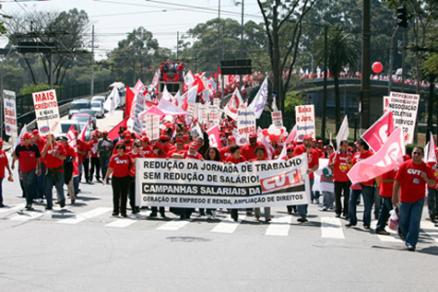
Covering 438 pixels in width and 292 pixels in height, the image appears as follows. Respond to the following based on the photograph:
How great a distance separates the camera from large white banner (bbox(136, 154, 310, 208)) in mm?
18922

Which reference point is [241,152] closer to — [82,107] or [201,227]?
[201,227]

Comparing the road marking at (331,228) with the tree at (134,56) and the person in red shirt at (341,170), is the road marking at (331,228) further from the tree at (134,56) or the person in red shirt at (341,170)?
the tree at (134,56)

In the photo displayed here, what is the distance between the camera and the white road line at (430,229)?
1770cm

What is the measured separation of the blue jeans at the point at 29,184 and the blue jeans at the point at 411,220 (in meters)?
8.24

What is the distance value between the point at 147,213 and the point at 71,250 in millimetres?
6666

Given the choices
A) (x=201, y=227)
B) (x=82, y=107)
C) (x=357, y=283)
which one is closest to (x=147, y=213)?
(x=201, y=227)

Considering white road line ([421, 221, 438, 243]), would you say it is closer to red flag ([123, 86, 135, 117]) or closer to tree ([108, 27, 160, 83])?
red flag ([123, 86, 135, 117])

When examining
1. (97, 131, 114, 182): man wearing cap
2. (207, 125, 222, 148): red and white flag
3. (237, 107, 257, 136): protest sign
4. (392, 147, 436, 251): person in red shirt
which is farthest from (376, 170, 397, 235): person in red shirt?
(97, 131, 114, 182): man wearing cap

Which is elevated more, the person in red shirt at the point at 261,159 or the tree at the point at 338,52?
the tree at the point at 338,52

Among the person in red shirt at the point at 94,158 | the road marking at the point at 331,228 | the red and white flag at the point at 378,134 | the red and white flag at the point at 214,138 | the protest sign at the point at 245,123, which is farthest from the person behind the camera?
the person in red shirt at the point at 94,158

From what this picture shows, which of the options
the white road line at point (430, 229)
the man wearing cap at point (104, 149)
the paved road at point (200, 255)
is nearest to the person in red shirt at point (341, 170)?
the paved road at point (200, 255)

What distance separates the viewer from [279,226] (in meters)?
18.0

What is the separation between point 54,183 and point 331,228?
620 centimetres

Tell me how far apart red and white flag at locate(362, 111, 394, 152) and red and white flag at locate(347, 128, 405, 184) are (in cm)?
111
